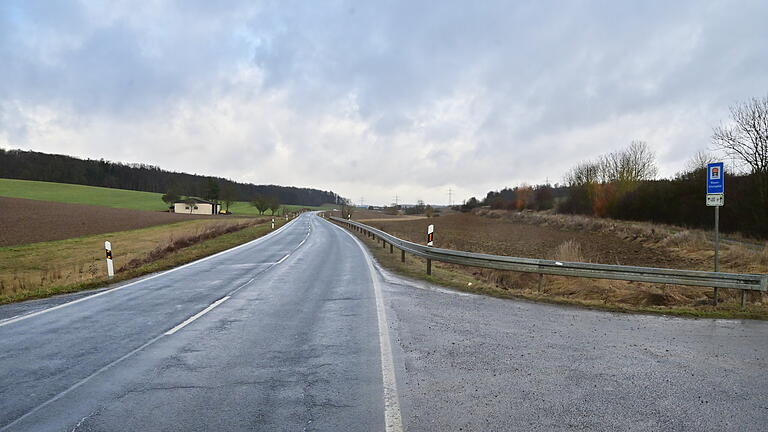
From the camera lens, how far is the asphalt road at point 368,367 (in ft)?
11.0

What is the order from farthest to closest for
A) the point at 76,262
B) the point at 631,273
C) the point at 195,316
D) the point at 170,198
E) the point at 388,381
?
the point at 170,198 → the point at 76,262 → the point at 631,273 → the point at 195,316 → the point at 388,381

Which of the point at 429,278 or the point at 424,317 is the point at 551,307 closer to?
the point at 424,317

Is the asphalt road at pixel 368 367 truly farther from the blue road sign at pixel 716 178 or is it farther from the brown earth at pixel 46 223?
the brown earth at pixel 46 223

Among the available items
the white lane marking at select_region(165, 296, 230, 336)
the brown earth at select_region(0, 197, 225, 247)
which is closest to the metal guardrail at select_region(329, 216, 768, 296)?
the white lane marking at select_region(165, 296, 230, 336)

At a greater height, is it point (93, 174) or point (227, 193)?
point (93, 174)

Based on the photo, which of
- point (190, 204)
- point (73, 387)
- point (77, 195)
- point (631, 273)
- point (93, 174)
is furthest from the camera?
point (93, 174)

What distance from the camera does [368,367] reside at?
14.9ft

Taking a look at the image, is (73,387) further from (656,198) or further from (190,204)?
(190,204)

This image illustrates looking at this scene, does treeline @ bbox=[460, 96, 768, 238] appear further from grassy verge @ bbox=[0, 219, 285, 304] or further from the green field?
the green field

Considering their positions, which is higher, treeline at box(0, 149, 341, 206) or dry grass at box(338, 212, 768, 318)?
treeline at box(0, 149, 341, 206)

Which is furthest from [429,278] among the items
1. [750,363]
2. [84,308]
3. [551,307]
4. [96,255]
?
[96,255]

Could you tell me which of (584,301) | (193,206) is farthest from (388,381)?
(193,206)

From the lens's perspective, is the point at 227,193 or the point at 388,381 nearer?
the point at 388,381

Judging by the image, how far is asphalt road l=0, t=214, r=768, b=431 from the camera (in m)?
3.37
